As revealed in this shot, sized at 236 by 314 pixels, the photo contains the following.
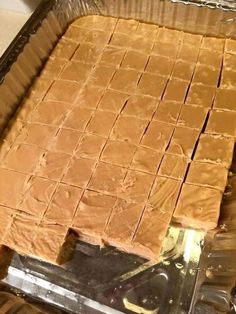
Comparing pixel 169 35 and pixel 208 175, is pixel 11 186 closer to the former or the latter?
pixel 208 175

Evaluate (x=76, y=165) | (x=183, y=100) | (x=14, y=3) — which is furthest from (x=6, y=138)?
(x=14, y=3)

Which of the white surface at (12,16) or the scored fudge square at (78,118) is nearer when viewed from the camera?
the scored fudge square at (78,118)

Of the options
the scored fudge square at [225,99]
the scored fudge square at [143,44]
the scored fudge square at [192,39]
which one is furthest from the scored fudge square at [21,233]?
the scored fudge square at [192,39]

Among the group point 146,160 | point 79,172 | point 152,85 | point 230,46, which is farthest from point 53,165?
point 230,46

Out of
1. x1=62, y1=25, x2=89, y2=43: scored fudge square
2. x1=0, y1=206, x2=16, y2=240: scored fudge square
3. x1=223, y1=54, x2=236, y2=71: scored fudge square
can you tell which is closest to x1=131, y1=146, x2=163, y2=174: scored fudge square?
x1=0, y1=206, x2=16, y2=240: scored fudge square

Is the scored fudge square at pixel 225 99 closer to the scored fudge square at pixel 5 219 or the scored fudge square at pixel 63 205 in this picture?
the scored fudge square at pixel 63 205
